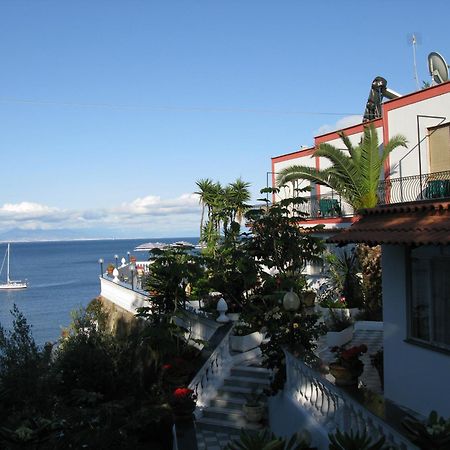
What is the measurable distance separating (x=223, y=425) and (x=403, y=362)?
4.25 meters

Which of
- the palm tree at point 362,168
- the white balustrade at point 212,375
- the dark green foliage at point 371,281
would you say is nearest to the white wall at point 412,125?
the palm tree at point 362,168

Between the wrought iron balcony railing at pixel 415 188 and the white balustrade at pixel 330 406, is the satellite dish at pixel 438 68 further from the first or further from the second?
the white balustrade at pixel 330 406

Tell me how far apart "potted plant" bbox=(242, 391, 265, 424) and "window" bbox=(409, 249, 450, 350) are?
365cm

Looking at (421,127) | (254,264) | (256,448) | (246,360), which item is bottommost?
(246,360)

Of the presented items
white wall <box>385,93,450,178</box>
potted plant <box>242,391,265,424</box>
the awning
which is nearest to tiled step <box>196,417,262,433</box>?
potted plant <box>242,391,265,424</box>

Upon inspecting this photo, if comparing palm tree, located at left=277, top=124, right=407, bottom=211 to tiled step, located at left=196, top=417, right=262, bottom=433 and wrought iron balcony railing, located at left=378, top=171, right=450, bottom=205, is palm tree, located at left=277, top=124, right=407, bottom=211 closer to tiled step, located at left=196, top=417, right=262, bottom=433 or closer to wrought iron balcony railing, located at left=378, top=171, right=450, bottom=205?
wrought iron balcony railing, located at left=378, top=171, right=450, bottom=205

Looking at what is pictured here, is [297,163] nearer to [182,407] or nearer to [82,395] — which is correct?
[182,407]

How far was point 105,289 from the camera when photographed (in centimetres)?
3111

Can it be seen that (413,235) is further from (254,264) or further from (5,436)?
(254,264)

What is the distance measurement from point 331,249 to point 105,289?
48.3 ft

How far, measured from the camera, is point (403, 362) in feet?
29.0

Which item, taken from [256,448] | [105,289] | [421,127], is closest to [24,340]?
[256,448]

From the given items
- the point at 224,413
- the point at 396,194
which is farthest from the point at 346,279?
the point at 224,413

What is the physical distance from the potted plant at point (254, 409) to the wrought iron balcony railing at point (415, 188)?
659 centimetres
